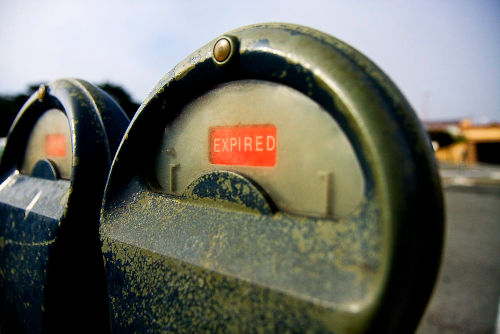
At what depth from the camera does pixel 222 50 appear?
2.70 feet

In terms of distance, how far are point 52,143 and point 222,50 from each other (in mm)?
1108

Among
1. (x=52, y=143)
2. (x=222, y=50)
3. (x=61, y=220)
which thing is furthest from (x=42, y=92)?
(x=222, y=50)

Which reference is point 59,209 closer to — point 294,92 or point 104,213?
point 104,213

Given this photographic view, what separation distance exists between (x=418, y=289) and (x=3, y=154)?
6.31ft

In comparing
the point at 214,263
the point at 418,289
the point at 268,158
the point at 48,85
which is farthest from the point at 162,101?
the point at 48,85

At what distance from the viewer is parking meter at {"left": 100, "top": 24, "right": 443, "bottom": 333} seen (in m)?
0.62

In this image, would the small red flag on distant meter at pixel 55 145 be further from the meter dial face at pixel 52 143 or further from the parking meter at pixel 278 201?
the parking meter at pixel 278 201

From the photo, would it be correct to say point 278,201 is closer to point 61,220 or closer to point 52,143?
point 61,220

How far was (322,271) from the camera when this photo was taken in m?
0.66

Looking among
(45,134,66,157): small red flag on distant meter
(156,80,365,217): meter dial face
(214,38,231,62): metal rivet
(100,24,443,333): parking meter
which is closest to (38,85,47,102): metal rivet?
(45,134,66,157): small red flag on distant meter

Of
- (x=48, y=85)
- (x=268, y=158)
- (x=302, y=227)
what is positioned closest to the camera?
(x=302, y=227)

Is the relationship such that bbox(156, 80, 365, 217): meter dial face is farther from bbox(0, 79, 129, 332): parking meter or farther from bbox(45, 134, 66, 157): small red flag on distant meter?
bbox(45, 134, 66, 157): small red flag on distant meter

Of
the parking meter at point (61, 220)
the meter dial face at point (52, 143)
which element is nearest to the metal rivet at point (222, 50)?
the parking meter at point (61, 220)

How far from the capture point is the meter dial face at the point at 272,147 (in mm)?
705
